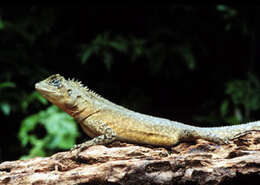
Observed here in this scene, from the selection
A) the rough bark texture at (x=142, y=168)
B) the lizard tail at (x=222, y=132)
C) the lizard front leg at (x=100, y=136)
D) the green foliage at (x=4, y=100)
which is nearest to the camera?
the rough bark texture at (x=142, y=168)

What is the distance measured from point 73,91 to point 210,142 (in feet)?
6.31

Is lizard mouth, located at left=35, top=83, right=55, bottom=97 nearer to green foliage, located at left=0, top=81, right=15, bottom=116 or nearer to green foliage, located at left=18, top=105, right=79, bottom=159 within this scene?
green foliage, located at left=18, top=105, right=79, bottom=159

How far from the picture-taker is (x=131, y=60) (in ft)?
25.0

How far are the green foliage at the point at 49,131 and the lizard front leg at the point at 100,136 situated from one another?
281 cm

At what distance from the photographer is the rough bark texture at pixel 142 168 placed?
340 centimetres

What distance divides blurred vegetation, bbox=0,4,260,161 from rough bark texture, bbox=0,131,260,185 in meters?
3.25

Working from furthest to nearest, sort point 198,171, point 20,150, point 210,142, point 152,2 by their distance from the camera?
point 20,150, point 152,2, point 210,142, point 198,171

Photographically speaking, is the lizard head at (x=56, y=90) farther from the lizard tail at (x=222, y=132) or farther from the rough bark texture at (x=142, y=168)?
the lizard tail at (x=222, y=132)

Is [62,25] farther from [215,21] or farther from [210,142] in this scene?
[210,142]

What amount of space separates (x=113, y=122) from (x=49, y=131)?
316 cm

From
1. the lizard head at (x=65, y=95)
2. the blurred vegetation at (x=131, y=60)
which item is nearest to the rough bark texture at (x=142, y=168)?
the lizard head at (x=65, y=95)

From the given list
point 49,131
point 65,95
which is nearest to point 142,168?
point 65,95

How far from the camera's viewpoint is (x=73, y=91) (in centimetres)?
435

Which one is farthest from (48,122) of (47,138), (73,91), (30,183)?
(30,183)
